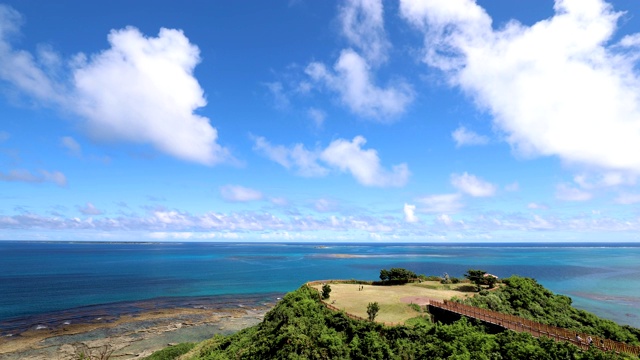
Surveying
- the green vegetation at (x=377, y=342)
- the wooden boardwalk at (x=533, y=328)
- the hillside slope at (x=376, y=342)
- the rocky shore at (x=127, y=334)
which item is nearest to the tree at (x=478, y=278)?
the wooden boardwalk at (x=533, y=328)

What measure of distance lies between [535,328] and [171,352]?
39070mm

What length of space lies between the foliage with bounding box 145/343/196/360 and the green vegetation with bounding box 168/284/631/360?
8.69 metres

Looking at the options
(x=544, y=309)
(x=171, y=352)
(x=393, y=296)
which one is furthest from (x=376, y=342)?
(x=171, y=352)

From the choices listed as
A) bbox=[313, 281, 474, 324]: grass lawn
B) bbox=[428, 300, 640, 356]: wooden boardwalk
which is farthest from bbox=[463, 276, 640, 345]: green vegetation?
bbox=[428, 300, 640, 356]: wooden boardwalk

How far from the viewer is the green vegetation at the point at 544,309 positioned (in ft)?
109

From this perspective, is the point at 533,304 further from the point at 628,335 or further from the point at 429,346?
the point at 429,346

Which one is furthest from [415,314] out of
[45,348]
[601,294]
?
[601,294]

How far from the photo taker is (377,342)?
2653 cm

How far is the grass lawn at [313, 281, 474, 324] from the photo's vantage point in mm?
33281

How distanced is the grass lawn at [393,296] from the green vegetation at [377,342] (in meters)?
2.39

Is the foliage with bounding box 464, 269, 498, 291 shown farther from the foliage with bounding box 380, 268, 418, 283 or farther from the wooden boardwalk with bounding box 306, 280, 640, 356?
the wooden boardwalk with bounding box 306, 280, 640, 356

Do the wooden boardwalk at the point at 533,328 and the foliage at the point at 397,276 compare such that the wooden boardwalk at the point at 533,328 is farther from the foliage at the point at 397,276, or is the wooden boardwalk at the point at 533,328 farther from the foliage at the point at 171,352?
the foliage at the point at 171,352

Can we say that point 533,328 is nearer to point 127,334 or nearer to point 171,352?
point 171,352

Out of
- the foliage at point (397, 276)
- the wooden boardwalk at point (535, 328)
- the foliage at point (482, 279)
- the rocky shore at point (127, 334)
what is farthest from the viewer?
the foliage at point (397, 276)
